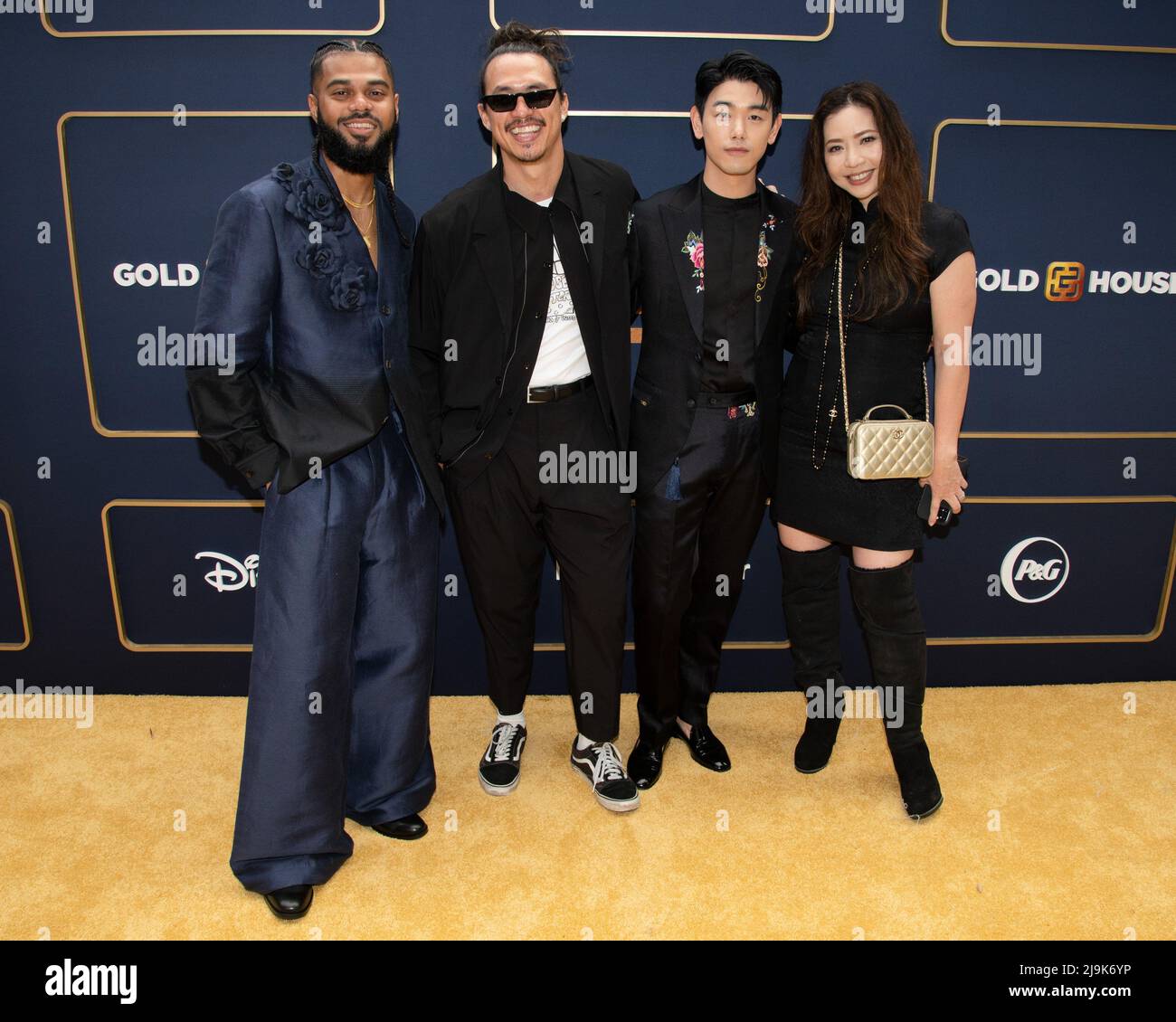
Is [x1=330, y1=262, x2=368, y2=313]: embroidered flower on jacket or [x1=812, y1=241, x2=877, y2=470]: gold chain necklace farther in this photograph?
[x1=812, y1=241, x2=877, y2=470]: gold chain necklace

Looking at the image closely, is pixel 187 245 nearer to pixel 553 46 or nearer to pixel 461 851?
pixel 553 46

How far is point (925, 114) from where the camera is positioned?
325 cm

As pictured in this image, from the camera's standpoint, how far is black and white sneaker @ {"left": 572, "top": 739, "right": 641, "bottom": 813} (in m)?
2.93

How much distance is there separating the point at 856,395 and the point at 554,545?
105 cm

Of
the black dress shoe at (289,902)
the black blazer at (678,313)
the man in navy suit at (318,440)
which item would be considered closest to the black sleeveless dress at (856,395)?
the black blazer at (678,313)

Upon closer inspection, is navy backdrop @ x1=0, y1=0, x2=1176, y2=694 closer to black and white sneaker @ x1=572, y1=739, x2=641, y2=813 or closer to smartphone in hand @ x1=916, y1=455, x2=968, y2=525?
A: black and white sneaker @ x1=572, y1=739, x2=641, y2=813

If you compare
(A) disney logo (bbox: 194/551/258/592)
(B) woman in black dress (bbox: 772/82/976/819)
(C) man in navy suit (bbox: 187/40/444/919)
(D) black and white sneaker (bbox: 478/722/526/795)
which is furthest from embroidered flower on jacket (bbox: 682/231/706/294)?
(A) disney logo (bbox: 194/551/258/592)

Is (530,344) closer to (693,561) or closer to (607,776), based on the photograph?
(693,561)

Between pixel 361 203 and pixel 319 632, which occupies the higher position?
pixel 361 203

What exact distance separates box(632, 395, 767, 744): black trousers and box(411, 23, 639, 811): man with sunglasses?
0.10 meters

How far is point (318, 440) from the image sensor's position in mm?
2424

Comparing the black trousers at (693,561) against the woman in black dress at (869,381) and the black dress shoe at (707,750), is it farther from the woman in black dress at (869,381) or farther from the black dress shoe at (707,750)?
the woman in black dress at (869,381)

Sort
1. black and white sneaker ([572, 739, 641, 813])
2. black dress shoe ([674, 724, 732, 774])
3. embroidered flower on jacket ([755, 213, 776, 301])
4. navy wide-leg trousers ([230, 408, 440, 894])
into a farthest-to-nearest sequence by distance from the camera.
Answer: black dress shoe ([674, 724, 732, 774]) < black and white sneaker ([572, 739, 641, 813]) < embroidered flower on jacket ([755, 213, 776, 301]) < navy wide-leg trousers ([230, 408, 440, 894])

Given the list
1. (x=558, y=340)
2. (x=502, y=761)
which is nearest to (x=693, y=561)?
(x=558, y=340)
